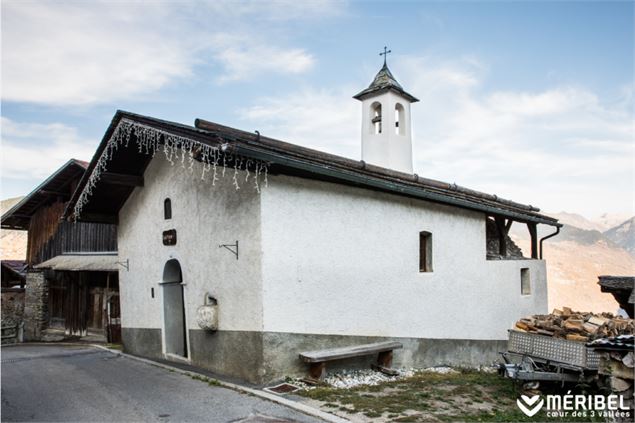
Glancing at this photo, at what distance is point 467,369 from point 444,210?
3.61 meters

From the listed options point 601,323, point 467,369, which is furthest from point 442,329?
point 601,323

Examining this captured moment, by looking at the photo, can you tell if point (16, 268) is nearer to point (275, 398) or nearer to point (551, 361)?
point (275, 398)

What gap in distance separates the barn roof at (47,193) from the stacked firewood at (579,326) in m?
13.9

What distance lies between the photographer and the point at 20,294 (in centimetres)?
1986

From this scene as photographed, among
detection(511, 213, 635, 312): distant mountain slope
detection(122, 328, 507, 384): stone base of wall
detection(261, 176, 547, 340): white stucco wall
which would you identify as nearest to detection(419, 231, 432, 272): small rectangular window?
detection(261, 176, 547, 340): white stucco wall

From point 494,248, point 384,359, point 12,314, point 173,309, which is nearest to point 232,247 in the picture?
point 173,309

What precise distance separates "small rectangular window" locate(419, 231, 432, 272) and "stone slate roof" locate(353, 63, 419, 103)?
752 cm

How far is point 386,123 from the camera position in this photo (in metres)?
17.9

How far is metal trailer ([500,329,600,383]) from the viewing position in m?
7.32

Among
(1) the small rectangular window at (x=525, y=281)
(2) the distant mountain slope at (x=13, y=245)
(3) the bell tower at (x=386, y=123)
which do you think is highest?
(3) the bell tower at (x=386, y=123)

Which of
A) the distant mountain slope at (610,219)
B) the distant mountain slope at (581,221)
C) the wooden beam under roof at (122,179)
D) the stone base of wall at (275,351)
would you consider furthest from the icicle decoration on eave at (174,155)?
the distant mountain slope at (610,219)

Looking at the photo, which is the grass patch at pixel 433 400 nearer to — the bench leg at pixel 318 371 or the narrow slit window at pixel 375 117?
the bench leg at pixel 318 371

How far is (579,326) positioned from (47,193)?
56.9 feet

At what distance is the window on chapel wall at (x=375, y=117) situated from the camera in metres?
18.2
